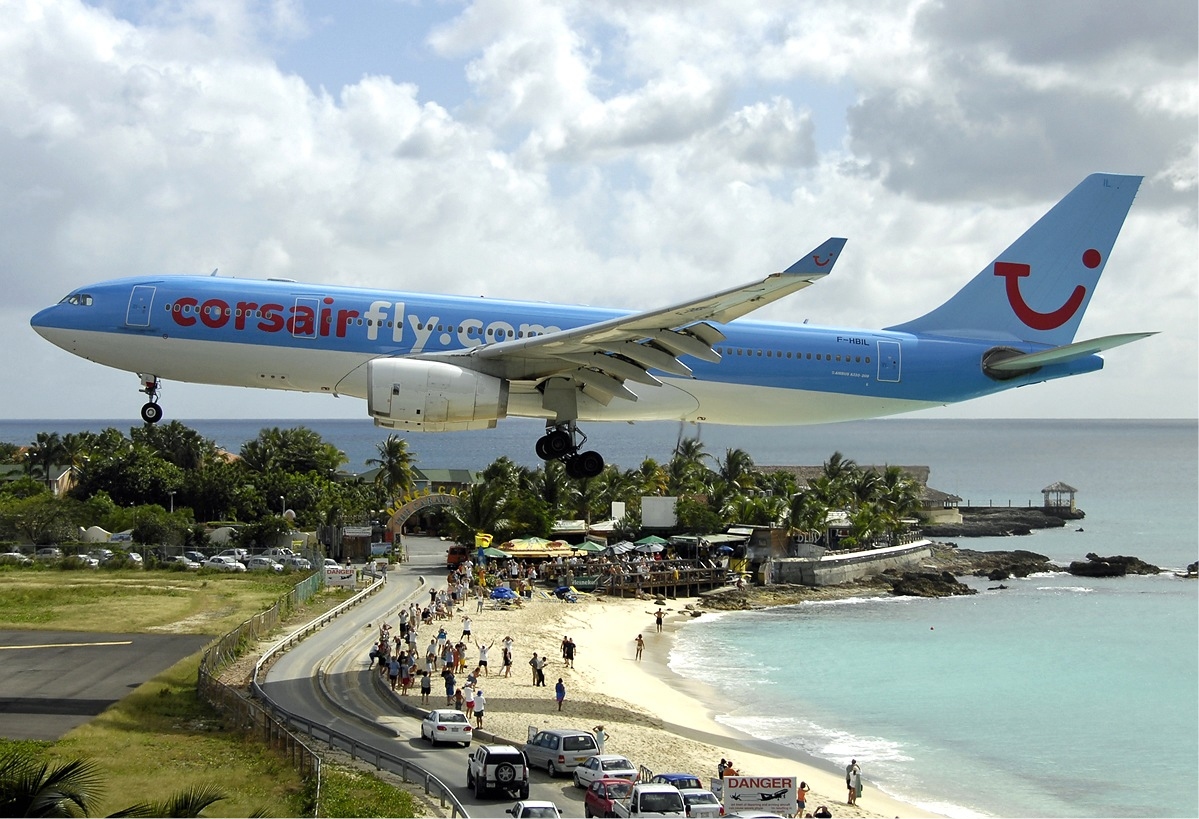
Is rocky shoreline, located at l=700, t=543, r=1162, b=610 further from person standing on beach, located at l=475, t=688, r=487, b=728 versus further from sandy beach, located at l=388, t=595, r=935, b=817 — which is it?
person standing on beach, located at l=475, t=688, r=487, b=728

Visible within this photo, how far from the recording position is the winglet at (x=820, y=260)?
26359 mm

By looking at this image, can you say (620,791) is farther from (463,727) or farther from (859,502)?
(859,502)

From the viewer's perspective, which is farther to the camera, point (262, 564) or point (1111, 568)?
point (1111, 568)

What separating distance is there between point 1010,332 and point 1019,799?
18.1m

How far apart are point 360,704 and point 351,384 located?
10.9m

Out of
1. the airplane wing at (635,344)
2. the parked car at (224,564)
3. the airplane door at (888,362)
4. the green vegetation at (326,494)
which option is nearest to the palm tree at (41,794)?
the airplane wing at (635,344)

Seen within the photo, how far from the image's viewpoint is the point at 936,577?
93.3m

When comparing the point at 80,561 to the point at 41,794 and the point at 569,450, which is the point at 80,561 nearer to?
the point at 569,450

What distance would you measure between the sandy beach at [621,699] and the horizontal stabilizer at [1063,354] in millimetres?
14405

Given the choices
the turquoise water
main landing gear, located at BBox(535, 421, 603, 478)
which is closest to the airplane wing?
main landing gear, located at BBox(535, 421, 603, 478)

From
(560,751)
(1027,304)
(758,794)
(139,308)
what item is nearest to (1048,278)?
(1027,304)

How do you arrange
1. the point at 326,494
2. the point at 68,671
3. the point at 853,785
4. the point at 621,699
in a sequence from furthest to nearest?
the point at 326,494, the point at 621,699, the point at 68,671, the point at 853,785

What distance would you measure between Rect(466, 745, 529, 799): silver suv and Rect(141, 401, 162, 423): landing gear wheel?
15.7 metres

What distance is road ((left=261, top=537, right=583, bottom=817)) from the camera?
2947 cm
